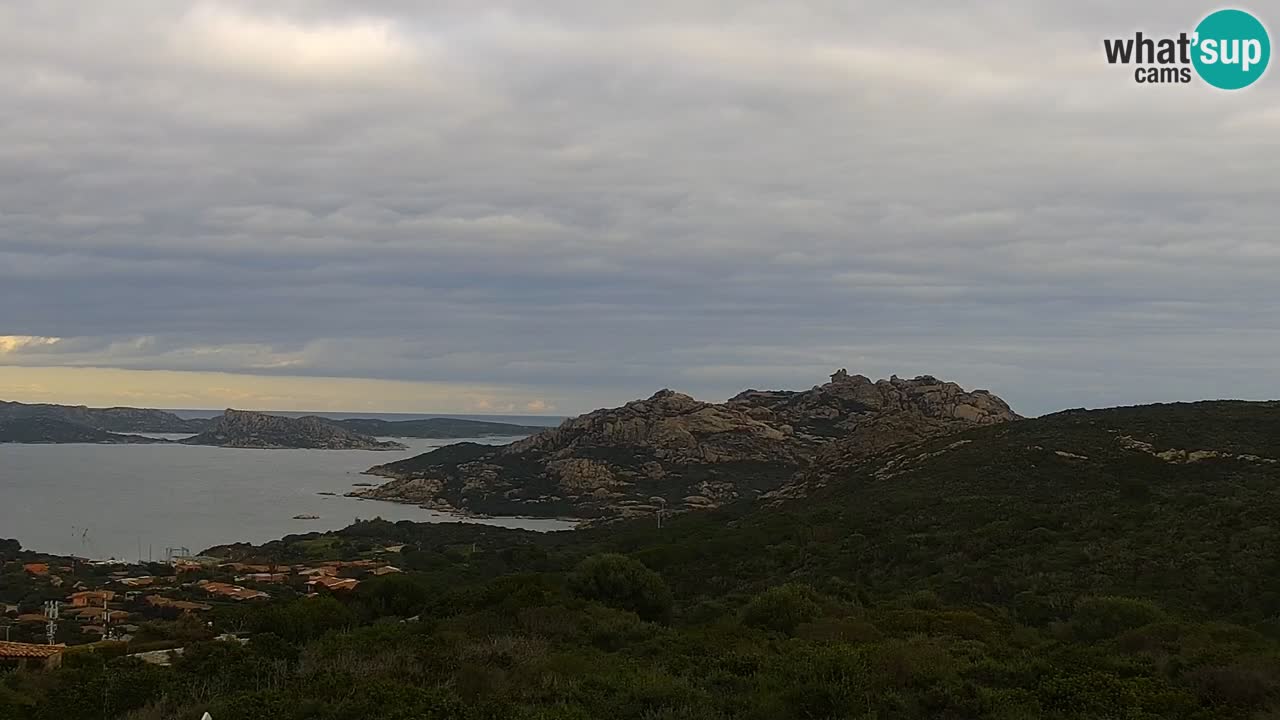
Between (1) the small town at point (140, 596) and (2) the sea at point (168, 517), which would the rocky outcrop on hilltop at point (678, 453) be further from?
(1) the small town at point (140, 596)

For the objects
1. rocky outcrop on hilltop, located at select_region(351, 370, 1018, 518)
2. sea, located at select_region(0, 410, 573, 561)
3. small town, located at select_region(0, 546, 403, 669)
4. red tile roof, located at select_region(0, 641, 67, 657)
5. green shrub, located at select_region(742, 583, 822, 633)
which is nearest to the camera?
green shrub, located at select_region(742, 583, 822, 633)

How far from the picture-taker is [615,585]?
2744 cm

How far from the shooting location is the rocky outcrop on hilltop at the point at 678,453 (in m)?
143

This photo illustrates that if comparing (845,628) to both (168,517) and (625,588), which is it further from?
(168,517)

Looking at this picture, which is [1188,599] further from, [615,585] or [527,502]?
[527,502]

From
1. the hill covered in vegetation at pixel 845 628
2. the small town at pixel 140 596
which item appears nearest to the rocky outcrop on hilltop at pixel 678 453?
the small town at pixel 140 596

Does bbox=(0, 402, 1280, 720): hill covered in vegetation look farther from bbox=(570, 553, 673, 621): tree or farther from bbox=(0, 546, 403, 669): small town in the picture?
bbox=(0, 546, 403, 669): small town

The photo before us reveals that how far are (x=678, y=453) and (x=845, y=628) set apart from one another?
5746 inches

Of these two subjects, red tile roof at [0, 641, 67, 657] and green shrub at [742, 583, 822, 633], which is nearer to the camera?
green shrub at [742, 583, 822, 633]

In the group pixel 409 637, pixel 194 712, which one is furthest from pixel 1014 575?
pixel 194 712

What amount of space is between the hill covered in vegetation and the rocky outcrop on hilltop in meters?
88.4

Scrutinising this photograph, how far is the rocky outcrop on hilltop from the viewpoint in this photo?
5640 inches

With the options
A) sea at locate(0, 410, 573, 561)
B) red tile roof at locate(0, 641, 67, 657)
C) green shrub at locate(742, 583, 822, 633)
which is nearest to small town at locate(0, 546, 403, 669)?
red tile roof at locate(0, 641, 67, 657)

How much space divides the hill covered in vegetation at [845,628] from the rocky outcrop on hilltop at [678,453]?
8837 centimetres
